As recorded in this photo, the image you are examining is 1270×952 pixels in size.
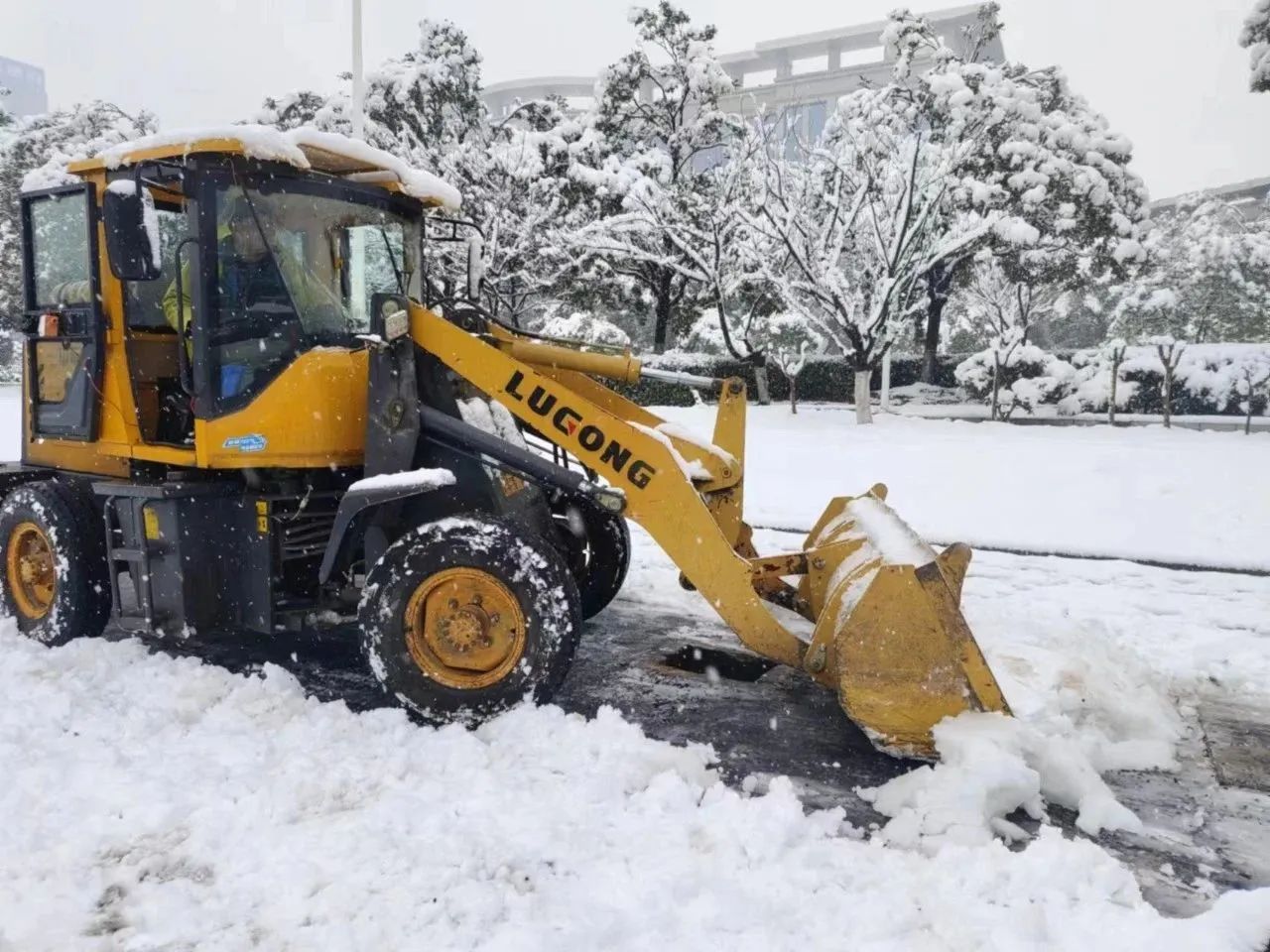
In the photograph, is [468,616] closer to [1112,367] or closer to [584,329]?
[1112,367]

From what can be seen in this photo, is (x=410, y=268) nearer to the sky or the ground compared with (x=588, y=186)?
nearer to the ground

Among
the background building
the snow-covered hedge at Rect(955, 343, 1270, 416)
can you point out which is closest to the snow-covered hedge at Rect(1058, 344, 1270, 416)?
the snow-covered hedge at Rect(955, 343, 1270, 416)

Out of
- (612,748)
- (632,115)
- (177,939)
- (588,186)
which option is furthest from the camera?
(632,115)

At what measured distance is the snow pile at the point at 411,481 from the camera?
14.0 feet

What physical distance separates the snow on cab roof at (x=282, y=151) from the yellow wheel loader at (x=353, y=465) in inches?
0.6

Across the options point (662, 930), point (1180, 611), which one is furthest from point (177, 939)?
point (1180, 611)

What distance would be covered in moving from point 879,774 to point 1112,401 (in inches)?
607

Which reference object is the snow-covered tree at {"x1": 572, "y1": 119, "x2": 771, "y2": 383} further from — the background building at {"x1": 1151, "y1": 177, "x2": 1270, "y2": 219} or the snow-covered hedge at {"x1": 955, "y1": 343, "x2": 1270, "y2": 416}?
the background building at {"x1": 1151, "y1": 177, "x2": 1270, "y2": 219}

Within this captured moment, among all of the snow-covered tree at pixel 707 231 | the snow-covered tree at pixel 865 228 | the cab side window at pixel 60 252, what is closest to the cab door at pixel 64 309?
the cab side window at pixel 60 252

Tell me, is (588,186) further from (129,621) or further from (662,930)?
(662,930)

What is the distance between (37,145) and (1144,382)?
3183 cm

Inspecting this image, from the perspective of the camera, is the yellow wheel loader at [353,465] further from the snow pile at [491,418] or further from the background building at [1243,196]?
the background building at [1243,196]

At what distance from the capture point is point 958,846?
9.98ft

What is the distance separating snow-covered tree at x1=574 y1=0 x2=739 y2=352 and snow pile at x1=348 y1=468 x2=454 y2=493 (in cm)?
1601
